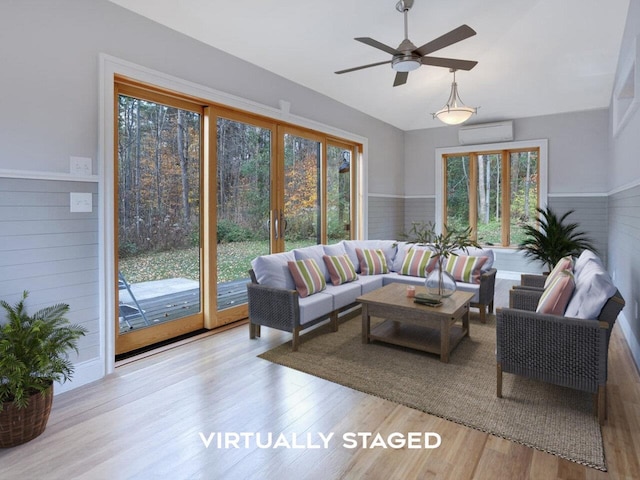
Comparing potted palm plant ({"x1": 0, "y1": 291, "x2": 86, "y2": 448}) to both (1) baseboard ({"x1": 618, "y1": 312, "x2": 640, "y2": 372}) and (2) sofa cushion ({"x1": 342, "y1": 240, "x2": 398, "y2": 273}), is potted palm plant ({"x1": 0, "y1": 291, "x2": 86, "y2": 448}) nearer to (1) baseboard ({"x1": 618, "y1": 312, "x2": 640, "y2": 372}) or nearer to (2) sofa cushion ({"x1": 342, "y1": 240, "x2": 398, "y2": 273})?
(2) sofa cushion ({"x1": 342, "y1": 240, "x2": 398, "y2": 273})

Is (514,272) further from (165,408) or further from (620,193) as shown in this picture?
(165,408)

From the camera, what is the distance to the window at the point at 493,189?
6559 mm

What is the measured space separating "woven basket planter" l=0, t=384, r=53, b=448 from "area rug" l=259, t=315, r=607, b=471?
5.20ft

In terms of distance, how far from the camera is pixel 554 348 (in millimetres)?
2336

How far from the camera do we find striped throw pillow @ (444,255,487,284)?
14.3 feet

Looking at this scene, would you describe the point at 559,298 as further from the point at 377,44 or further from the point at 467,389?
the point at 377,44

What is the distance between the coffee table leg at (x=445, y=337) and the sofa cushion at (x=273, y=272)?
1.49 m

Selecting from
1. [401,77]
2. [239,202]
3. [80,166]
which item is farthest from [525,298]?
[80,166]

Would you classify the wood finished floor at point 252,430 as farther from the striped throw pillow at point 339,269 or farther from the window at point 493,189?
the window at point 493,189

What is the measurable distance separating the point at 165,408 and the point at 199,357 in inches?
32.9

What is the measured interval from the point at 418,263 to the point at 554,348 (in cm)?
249

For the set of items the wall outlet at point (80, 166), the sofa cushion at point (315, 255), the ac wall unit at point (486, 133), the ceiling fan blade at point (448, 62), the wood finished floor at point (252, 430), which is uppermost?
the ac wall unit at point (486, 133)

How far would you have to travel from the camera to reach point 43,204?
2.62 metres

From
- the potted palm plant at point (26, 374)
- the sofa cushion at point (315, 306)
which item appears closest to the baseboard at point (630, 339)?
the sofa cushion at point (315, 306)
